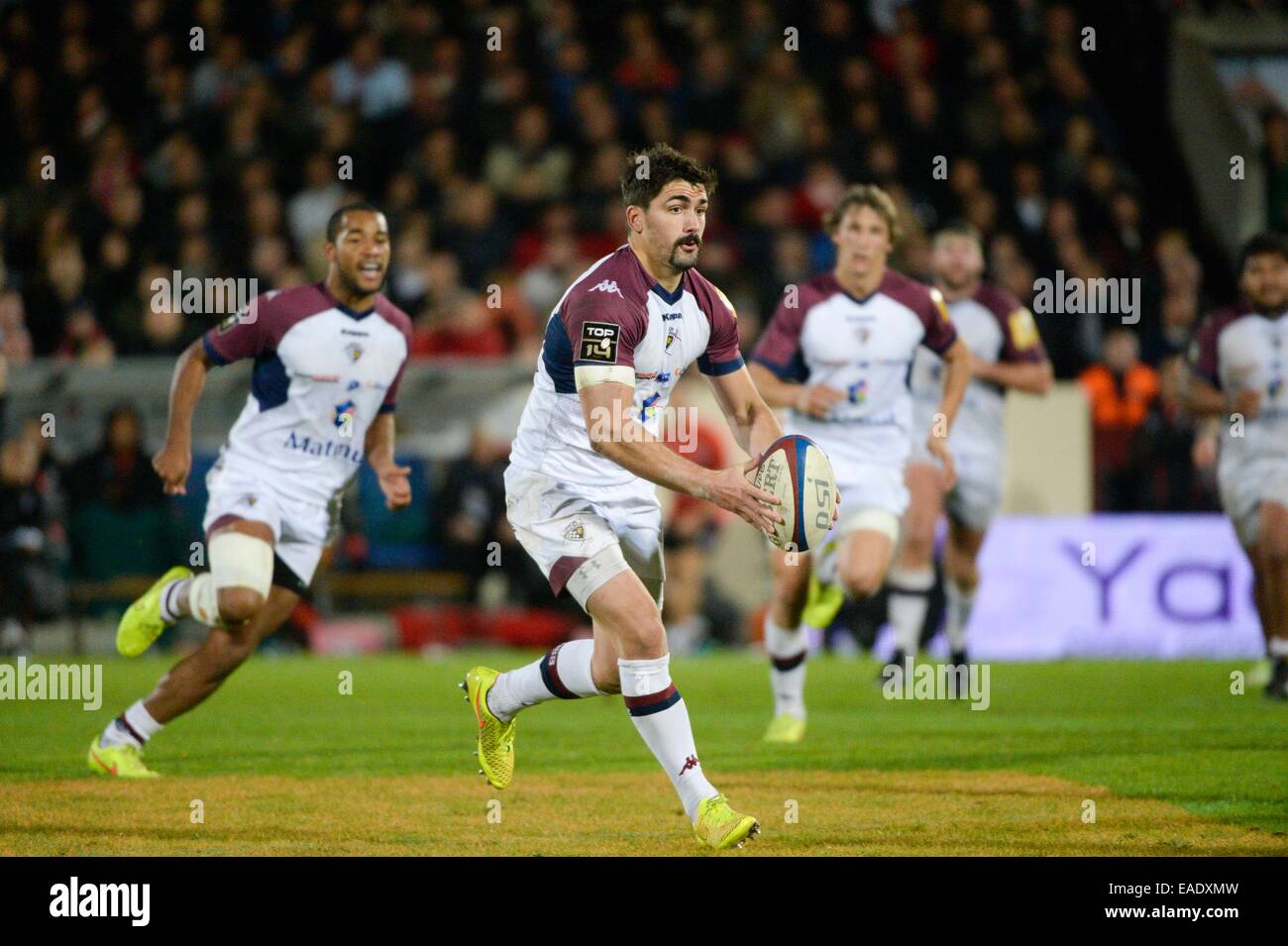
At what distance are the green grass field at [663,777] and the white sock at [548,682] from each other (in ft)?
1.43

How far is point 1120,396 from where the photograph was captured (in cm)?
1672

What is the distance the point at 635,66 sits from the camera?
19969mm

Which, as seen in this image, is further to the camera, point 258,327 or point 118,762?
point 258,327

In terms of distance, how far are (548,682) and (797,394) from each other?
3.06 m

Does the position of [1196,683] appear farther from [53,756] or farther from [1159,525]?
[53,756]

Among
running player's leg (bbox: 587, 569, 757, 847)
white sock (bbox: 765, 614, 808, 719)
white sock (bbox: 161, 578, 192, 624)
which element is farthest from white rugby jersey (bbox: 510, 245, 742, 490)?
white sock (bbox: 765, 614, 808, 719)

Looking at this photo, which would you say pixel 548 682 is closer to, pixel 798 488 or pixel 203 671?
pixel 798 488

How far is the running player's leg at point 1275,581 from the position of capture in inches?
441

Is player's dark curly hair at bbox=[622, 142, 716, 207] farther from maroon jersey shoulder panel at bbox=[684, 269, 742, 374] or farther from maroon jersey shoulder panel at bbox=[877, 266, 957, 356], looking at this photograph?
maroon jersey shoulder panel at bbox=[877, 266, 957, 356]

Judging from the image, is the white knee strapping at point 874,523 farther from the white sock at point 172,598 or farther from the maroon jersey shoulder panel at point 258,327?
the white sock at point 172,598

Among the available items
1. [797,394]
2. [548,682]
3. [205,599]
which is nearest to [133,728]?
[205,599]

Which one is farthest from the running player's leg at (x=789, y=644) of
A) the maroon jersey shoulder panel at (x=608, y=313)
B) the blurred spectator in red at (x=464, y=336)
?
the blurred spectator in red at (x=464, y=336)
